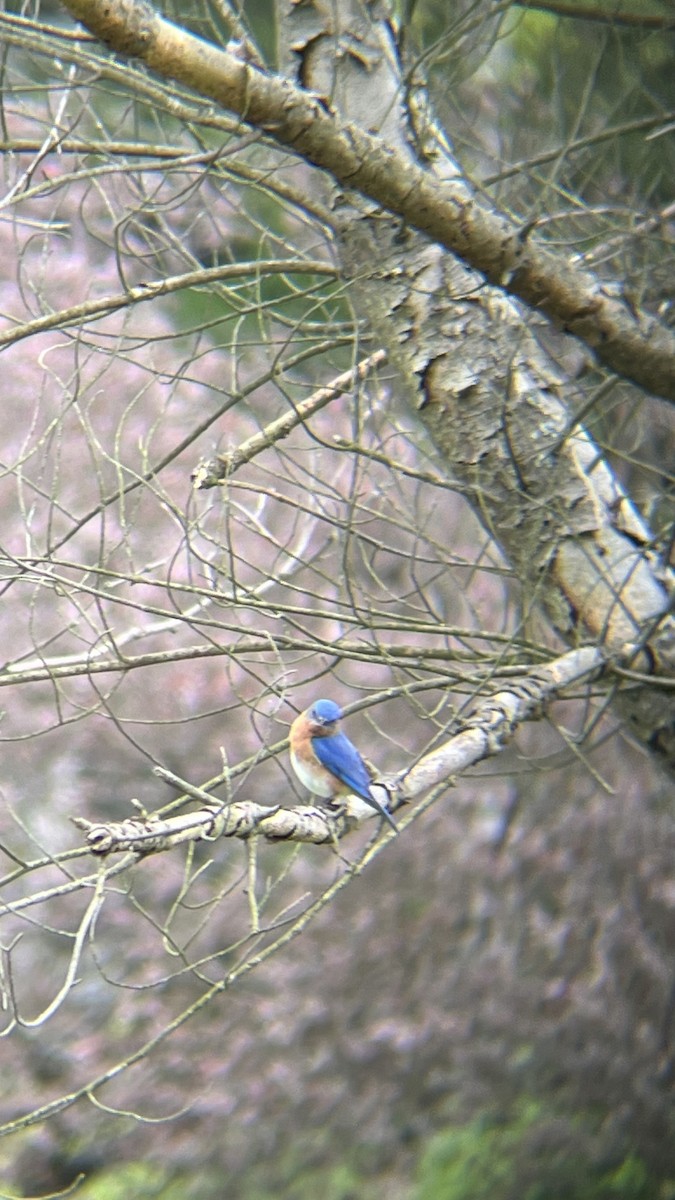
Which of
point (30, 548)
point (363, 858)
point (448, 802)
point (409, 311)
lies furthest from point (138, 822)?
point (448, 802)

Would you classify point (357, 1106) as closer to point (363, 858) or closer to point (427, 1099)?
point (427, 1099)

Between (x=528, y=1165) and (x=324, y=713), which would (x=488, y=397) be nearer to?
(x=324, y=713)

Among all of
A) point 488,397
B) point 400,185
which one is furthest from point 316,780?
point 400,185

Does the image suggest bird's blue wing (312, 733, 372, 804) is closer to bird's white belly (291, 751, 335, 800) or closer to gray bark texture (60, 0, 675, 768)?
bird's white belly (291, 751, 335, 800)

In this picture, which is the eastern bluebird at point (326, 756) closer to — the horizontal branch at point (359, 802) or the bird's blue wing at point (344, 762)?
the bird's blue wing at point (344, 762)

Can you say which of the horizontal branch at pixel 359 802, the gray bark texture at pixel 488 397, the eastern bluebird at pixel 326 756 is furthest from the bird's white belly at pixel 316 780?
the gray bark texture at pixel 488 397

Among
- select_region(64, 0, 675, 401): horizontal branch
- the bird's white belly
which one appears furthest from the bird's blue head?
select_region(64, 0, 675, 401): horizontal branch
